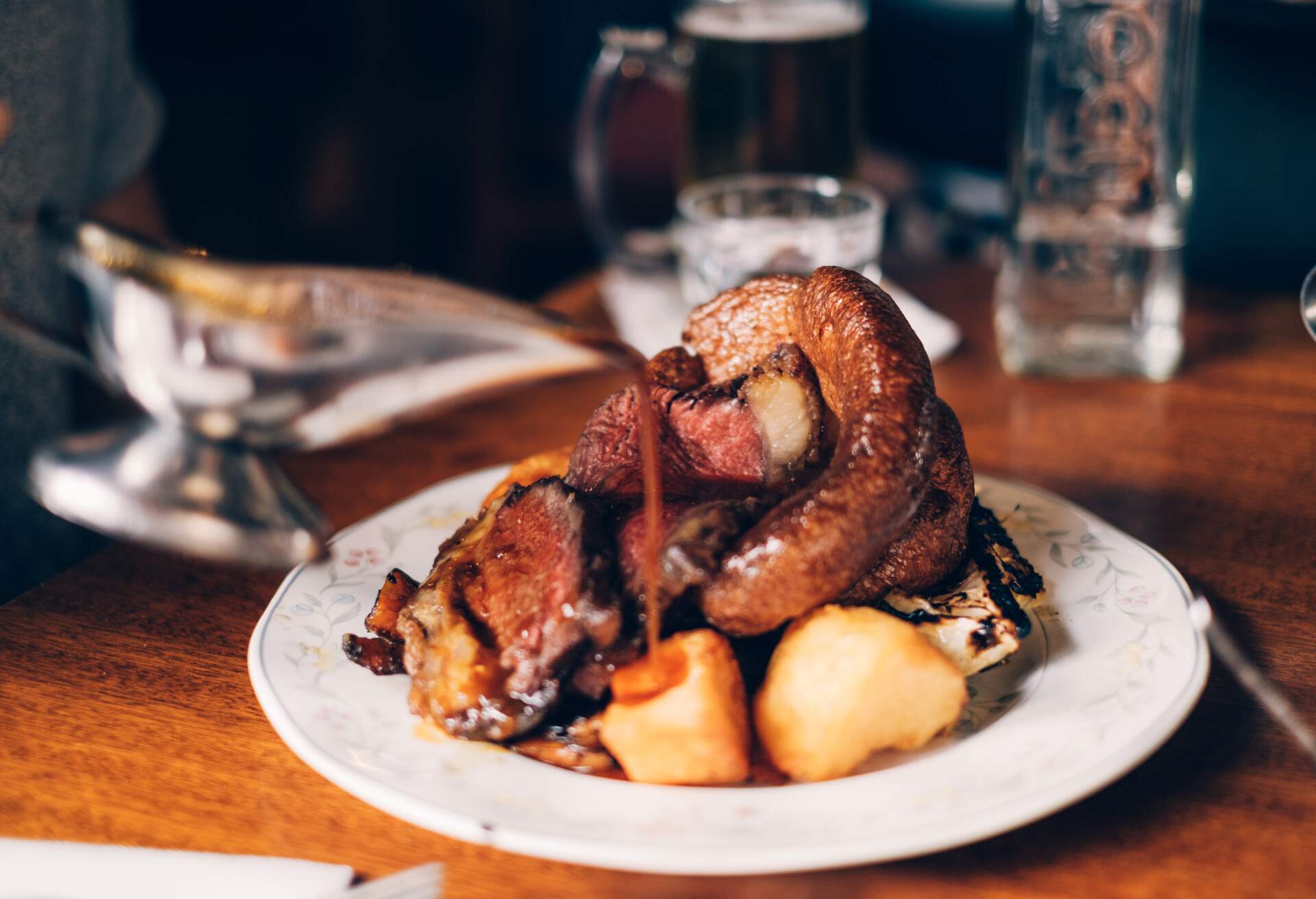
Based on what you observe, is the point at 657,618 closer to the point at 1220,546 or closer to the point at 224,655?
the point at 224,655

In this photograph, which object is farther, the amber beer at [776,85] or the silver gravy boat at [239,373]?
the amber beer at [776,85]

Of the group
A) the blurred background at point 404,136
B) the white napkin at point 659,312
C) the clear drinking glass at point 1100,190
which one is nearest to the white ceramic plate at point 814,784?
the clear drinking glass at point 1100,190

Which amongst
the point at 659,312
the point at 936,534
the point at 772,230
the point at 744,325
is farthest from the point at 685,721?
the point at 659,312

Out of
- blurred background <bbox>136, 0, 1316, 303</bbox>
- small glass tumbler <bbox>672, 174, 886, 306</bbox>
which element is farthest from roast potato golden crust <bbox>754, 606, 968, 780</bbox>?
blurred background <bbox>136, 0, 1316, 303</bbox>

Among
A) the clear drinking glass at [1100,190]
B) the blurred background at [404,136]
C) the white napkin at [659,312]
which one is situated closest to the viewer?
the clear drinking glass at [1100,190]

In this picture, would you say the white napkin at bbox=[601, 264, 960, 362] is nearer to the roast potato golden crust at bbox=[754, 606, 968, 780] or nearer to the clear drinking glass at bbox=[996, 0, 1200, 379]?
the clear drinking glass at bbox=[996, 0, 1200, 379]

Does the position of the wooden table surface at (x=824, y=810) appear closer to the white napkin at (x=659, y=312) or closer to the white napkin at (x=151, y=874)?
the white napkin at (x=151, y=874)
